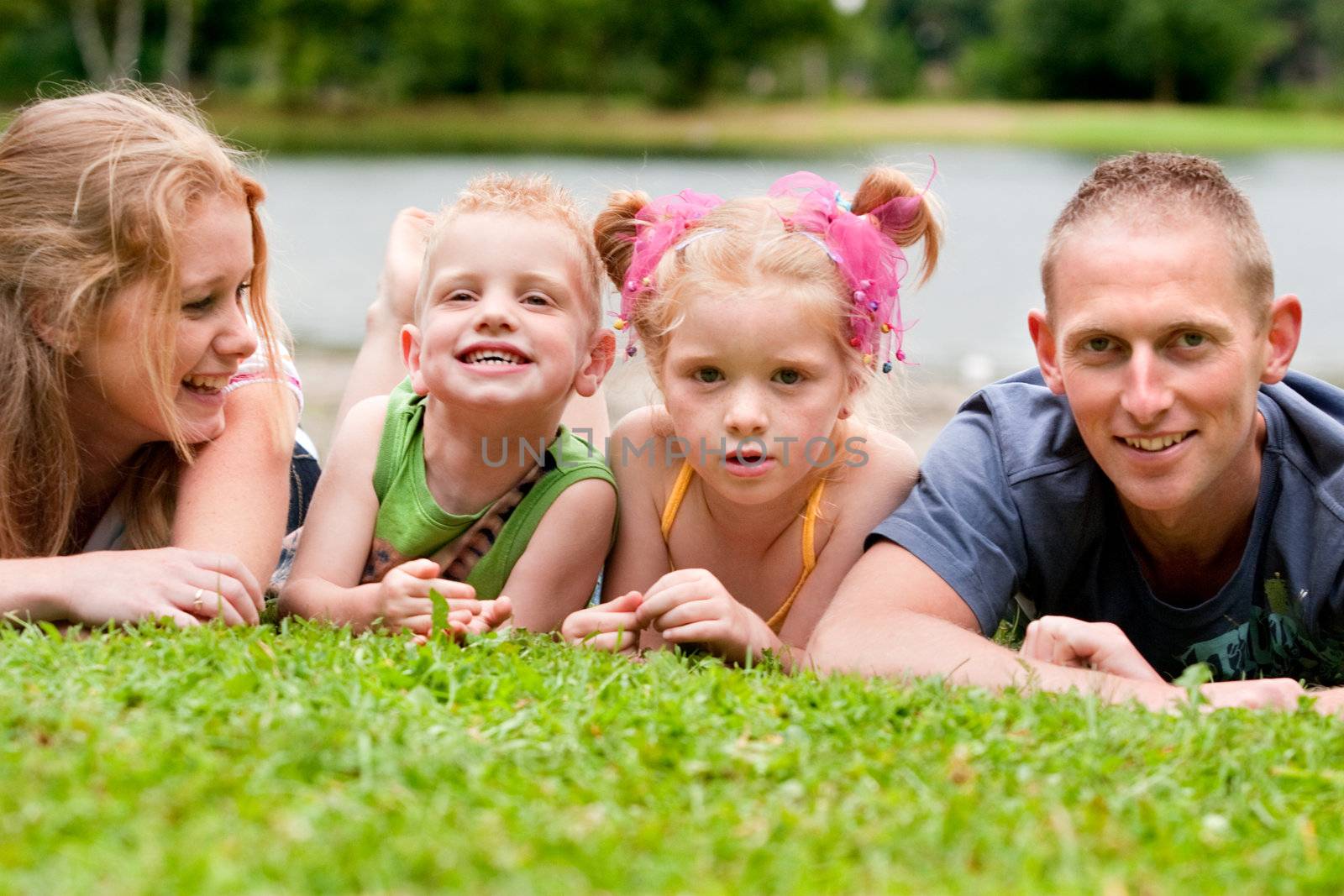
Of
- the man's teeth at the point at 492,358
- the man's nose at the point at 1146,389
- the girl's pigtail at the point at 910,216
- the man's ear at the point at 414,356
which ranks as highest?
the girl's pigtail at the point at 910,216

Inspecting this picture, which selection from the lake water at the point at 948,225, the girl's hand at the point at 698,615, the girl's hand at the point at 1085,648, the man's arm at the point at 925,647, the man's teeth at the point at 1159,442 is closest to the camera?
the man's arm at the point at 925,647

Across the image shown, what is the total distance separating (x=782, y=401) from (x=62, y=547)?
2091 millimetres

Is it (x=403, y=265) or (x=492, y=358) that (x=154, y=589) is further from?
(x=403, y=265)

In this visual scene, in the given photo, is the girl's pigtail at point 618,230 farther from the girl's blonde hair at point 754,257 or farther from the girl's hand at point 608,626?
the girl's hand at point 608,626

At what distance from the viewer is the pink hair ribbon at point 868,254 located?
4.57 metres

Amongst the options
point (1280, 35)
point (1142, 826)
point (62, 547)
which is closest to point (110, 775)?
point (1142, 826)

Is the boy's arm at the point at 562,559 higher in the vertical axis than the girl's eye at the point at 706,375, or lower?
lower

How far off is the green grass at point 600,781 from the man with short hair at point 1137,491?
48 cm

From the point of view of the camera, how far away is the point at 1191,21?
2963 inches

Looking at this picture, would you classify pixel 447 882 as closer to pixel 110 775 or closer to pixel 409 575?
pixel 110 775

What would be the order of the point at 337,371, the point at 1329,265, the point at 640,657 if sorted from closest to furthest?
the point at 640,657, the point at 337,371, the point at 1329,265

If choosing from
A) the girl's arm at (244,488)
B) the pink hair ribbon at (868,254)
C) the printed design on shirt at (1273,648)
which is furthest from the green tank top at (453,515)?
the printed design on shirt at (1273,648)

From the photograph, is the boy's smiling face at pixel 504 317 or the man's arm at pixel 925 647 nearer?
the man's arm at pixel 925 647

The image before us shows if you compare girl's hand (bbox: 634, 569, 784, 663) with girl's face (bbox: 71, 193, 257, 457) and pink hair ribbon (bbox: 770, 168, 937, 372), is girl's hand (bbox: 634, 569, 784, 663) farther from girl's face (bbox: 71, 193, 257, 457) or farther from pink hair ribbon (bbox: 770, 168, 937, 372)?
girl's face (bbox: 71, 193, 257, 457)
